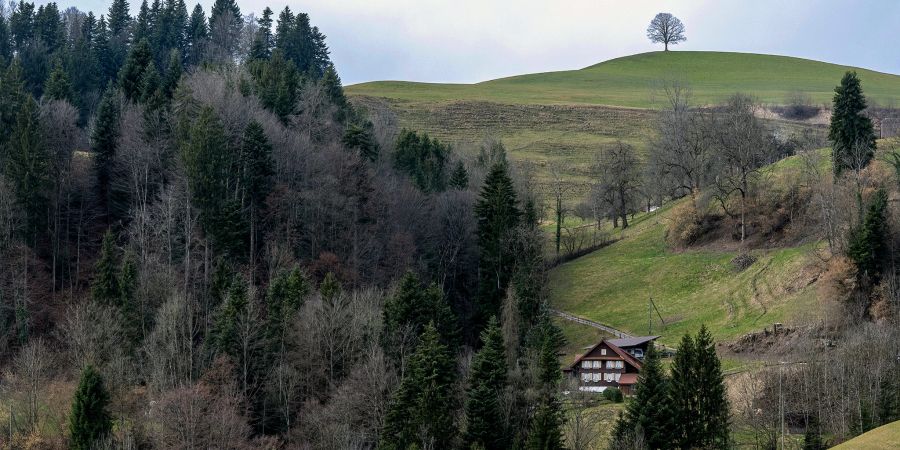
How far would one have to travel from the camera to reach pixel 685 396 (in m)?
63.3

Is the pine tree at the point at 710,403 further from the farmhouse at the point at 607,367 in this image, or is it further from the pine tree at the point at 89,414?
the pine tree at the point at 89,414

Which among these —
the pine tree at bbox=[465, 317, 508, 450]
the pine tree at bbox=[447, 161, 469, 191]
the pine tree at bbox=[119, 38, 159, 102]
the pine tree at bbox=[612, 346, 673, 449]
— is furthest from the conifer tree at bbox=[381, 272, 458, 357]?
the pine tree at bbox=[119, 38, 159, 102]

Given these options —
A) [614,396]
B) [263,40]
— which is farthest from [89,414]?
[263,40]

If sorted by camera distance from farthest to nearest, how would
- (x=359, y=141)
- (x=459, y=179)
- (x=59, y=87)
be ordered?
1. (x=459, y=179)
2. (x=59, y=87)
3. (x=359, y=141)

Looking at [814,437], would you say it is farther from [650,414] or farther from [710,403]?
[650,414]

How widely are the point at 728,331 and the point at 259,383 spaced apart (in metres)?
33.2

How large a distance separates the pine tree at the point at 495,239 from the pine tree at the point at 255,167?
1821 cm

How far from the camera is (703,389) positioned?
63531 mm

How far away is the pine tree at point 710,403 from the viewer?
2458 inches

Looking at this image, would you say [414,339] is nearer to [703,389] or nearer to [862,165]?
[703,389]

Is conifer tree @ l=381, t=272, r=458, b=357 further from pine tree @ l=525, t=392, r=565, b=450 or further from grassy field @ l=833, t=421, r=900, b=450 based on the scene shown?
grassy field @ l=833, t=421, r=900, b=450

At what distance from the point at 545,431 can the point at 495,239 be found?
3131cm

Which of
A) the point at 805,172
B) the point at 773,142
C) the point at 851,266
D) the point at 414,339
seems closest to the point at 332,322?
the point at 414,339

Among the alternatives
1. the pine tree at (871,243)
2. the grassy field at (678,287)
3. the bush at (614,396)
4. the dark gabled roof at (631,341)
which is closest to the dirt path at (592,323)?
the grassy field at (678,287)
